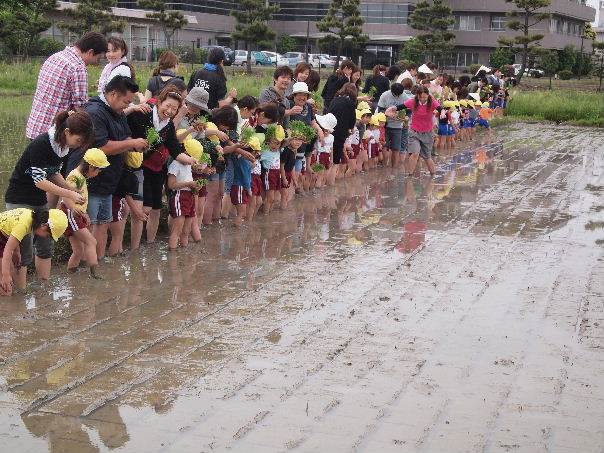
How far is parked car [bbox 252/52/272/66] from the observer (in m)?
63.9

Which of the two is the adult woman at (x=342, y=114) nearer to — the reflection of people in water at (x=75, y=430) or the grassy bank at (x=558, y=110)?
the reflection of people in water at (x=75, y=430)

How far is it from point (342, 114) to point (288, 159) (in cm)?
211

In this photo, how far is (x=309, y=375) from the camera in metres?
6.38

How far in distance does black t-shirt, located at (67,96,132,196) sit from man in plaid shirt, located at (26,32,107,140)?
35 cm

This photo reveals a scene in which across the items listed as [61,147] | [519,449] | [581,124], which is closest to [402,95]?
[61,147]

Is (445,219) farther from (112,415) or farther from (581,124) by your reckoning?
(581,124)

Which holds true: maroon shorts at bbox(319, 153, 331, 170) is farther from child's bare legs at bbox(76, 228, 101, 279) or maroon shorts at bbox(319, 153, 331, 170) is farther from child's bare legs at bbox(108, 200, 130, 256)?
child's bare legs at bbox(76, 228, 101, 279)

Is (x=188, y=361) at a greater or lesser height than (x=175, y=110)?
Answer: lesser

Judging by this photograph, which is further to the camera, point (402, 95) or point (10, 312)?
point (402, 95)

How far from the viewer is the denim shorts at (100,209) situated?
29.0ft

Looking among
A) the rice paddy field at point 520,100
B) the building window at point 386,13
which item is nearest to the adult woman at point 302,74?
the rice paddy field at point 520,100

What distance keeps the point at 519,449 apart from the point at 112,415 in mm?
2149

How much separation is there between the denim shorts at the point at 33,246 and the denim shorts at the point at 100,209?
540 millimetres

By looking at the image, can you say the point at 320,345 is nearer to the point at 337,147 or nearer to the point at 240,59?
the point at 337,147
